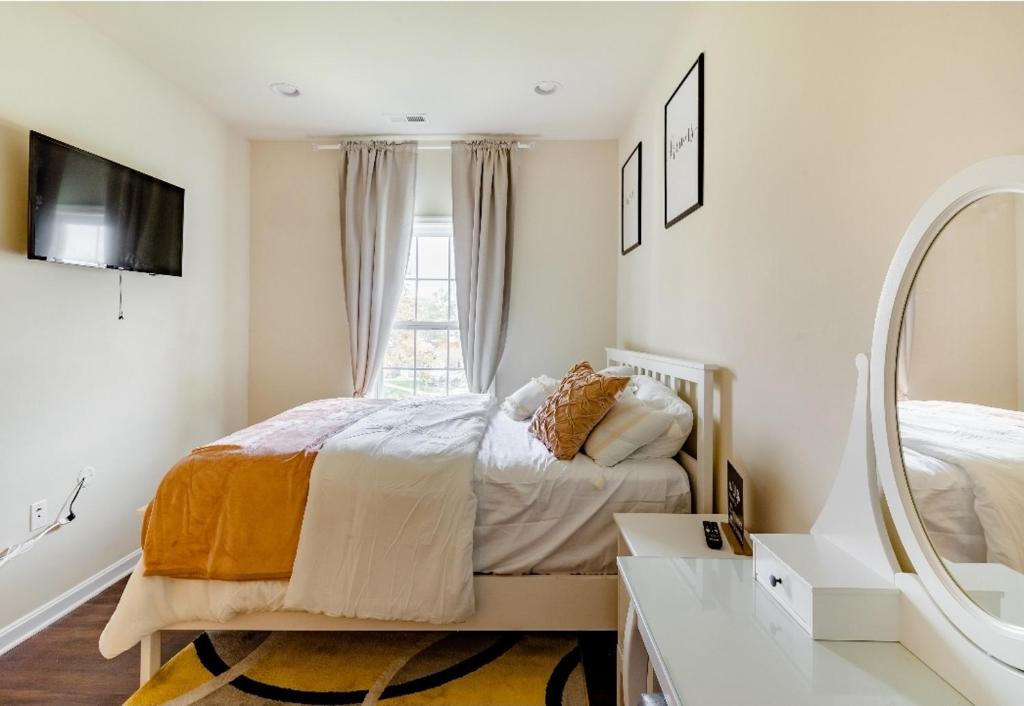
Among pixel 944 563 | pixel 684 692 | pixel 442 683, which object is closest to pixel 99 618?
pixel 442 683

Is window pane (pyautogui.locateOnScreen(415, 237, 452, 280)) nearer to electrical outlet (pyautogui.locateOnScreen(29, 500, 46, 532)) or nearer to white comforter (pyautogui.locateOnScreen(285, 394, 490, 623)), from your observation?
white comforter (pyautogui.locateOnScreen(285, 394, 490, 623))

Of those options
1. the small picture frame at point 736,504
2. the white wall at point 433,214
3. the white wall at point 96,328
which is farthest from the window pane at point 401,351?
the small picture frame at point 736,504

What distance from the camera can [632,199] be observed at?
297 centimetres

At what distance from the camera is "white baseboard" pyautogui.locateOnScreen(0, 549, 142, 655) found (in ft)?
5.94

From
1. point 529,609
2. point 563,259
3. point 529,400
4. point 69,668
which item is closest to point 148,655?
point 69,668

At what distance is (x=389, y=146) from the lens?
134 inches

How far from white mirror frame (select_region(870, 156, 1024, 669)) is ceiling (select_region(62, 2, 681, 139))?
1.84m

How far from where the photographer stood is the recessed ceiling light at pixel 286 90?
2.70 meters

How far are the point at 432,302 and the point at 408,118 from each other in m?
1.32

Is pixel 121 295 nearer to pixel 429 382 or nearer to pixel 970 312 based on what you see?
pixel 429 382

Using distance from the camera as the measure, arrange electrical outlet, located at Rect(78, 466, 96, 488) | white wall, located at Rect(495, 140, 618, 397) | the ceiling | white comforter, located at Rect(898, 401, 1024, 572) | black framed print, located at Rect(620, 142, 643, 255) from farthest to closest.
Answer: white wall, located at Rect(495, 140, 618, 397)
black framed print, located at Rect(620, 142, 643, 255)
electrical outlet, located at Rect(78, 466, 96, 488)
the ceiling
white comforter, located at Rect(898, 401, 1024, 572)

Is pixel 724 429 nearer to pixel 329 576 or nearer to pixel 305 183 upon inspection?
pixel 329 576

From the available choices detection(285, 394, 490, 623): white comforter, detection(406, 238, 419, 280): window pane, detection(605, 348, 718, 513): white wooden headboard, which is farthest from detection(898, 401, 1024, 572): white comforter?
detection(406, 238, 419, 280): window pane

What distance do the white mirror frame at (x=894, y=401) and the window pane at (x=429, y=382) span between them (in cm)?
307
